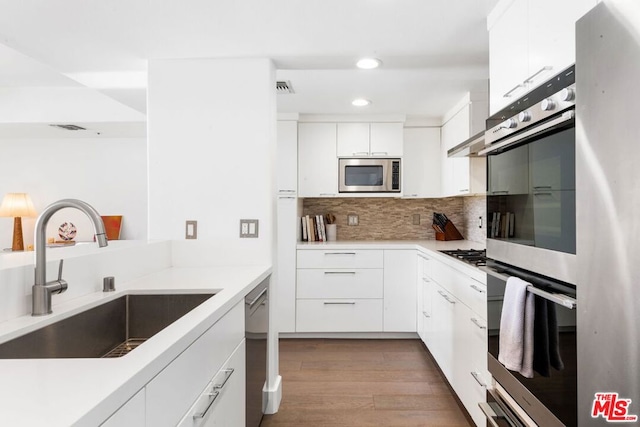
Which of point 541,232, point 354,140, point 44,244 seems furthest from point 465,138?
point 44,244

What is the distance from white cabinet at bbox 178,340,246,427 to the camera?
1.15m

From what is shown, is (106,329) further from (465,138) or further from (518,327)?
(465,138)

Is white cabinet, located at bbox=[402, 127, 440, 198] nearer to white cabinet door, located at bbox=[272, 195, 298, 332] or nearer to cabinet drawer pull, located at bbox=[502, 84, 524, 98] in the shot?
white cabinet door, located at bbox=[272, 195, 298, 332]

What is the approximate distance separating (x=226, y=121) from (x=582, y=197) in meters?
1.90

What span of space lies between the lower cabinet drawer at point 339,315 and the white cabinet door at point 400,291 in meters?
0.09

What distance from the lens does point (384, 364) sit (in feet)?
10.3

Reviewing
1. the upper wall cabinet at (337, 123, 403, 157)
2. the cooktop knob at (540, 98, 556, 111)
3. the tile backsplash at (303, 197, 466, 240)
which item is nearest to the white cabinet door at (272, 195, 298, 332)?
the tile backsplash at (303, 197, 466, 240)

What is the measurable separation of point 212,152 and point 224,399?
4.72 ft

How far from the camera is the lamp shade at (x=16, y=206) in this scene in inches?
167

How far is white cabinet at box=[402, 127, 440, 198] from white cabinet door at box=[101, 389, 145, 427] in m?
3.50

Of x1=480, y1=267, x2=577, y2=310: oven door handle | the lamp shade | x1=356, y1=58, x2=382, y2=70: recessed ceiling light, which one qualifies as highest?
x1=356, y1=58, x2=382, y2=70: recessed ceiling light

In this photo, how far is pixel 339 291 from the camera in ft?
12.2

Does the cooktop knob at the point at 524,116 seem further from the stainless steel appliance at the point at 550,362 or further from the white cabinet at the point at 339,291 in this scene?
the white cabinet at the point at 339,291

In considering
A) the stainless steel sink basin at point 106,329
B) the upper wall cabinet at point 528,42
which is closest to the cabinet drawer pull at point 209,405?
the stainless steel sink basin at point 106,329
